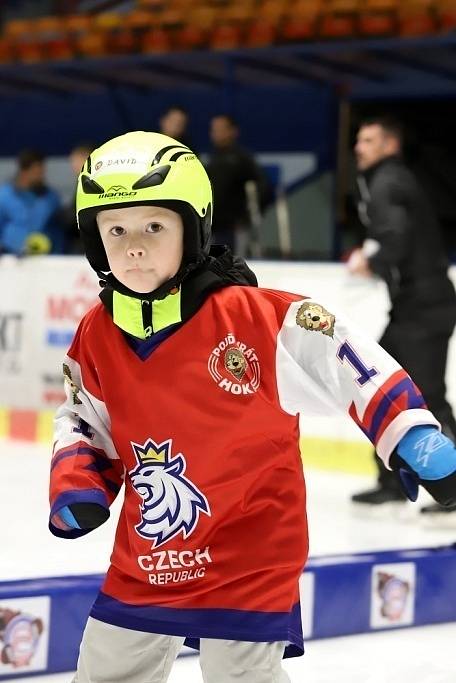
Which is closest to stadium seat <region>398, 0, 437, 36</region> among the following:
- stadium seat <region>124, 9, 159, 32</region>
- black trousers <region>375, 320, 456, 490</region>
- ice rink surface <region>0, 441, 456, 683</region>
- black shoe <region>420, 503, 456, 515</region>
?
stadium seat <region>124, 9, 159, 32</region>

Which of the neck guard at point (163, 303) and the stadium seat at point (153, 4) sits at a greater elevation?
the stadium seat at point (153, 4)

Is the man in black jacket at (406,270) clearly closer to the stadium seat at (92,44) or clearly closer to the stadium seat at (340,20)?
the stadium seat at (340,20)

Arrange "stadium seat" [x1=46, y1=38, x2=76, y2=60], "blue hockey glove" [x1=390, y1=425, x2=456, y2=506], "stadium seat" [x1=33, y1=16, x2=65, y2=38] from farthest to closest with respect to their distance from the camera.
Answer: "stadium seat" [x1=33, y1=16, x2=65, y2=38] → "stadium seat" [x1=46, y1=38, x2=76, y2=60] → "blue hockey glove" [x1=390, y1=425, x2=456, y2=506]

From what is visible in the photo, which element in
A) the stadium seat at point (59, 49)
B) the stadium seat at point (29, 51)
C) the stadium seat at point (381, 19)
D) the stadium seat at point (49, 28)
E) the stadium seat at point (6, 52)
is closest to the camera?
the stadium seat at point (381, 19)

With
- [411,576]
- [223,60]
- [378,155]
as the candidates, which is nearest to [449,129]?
[223,60]

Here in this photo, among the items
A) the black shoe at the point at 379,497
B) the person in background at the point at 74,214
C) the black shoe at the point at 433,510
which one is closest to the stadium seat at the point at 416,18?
the person in background at the point at 74,214

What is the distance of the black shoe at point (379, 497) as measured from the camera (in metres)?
5.05

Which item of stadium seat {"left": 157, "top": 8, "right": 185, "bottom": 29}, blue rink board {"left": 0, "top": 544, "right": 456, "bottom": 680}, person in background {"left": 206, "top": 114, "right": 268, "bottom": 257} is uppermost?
stadium seat {"left": 157, "top": 8, "right": 185, "bottom": 29}

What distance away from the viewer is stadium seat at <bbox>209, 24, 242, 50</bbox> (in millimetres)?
10148

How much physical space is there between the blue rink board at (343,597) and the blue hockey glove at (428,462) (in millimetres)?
1327

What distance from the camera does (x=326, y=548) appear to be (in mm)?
4395

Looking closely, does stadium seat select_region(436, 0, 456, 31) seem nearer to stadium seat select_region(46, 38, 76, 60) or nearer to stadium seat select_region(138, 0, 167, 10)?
stadium seat select_region(138, 0, 167, 10)

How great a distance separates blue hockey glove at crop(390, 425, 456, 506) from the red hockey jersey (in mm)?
85

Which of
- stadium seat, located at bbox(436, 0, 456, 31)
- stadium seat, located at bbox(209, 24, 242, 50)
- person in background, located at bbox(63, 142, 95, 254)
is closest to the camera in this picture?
person in background, located at bbox(63, 142, 95, 254)
